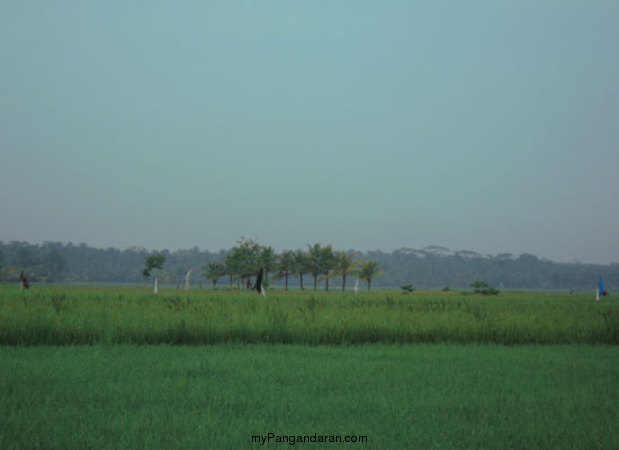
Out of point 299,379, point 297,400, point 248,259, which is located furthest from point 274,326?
point 248,259

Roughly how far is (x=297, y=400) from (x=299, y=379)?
1.30 m

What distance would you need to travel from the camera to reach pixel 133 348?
35.6 feet

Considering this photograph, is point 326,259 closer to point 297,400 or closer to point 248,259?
point 248,259

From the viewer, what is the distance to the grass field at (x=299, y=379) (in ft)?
16.8

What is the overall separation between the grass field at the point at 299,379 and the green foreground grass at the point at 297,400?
22 millimetres

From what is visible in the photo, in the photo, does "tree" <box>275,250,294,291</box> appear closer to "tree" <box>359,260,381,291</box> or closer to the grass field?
"tree" <box>359,260,381,291</box>

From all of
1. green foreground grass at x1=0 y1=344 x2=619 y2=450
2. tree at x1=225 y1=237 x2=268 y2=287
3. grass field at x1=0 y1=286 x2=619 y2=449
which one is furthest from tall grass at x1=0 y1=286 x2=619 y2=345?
tree at x1=225 y1=237 x2=268 y2=287

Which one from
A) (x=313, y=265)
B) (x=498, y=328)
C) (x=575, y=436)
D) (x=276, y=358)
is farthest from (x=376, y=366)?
(x=313, y=265)

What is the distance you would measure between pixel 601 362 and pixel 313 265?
225 ft

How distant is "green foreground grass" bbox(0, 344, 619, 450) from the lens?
500 cm

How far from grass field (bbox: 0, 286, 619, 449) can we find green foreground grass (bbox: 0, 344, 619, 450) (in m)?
0.02

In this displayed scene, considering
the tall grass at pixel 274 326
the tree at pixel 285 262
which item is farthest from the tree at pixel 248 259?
the tall grass at pixel 274 326

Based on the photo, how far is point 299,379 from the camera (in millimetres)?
7703

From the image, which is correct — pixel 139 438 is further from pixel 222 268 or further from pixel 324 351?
pixel 222 268
